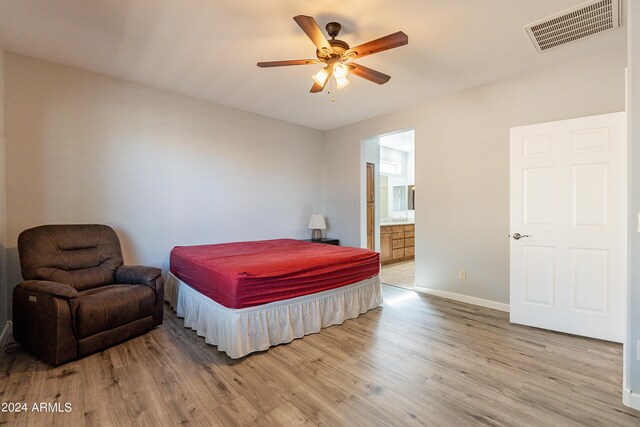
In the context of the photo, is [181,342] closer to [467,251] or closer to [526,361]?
[526,361]

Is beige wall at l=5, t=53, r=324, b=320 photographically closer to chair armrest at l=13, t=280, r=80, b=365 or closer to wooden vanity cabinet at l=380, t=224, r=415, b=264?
chair armrest at l=13, t=280, r=80, b=365

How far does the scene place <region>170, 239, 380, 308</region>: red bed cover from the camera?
2.26 meters

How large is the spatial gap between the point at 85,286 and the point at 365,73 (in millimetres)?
3198

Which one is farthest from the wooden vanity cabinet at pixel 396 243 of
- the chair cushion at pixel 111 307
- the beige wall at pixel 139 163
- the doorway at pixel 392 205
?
the chair cushion at pixel 111 307

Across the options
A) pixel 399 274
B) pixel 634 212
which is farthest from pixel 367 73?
pixel 399 274

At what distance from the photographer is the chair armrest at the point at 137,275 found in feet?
8.73

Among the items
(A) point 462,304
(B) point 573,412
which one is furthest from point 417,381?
(A) point 462,304

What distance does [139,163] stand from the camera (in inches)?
134

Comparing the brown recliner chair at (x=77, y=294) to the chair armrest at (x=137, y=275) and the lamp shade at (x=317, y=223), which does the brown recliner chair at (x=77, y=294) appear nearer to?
the chair armrest at (x=137, y=275)

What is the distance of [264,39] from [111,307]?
8.59ft

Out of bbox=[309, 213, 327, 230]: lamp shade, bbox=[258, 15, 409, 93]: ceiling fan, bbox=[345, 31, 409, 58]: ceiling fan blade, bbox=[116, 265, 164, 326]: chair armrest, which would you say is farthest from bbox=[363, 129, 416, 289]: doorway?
bbox=[116, 265, 164, 326]: chair armrest

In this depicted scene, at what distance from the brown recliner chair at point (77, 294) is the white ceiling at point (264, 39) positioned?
1.75 metres

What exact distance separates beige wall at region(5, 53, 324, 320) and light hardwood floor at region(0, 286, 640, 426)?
1403 millimetres

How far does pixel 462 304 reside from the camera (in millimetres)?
3510
